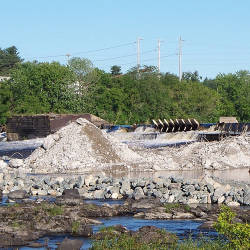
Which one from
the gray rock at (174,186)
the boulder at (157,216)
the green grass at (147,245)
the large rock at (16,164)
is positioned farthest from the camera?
the large rock at (16,164)

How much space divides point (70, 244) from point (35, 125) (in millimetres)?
42599

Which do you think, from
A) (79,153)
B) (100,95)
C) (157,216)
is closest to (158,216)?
(157,216)

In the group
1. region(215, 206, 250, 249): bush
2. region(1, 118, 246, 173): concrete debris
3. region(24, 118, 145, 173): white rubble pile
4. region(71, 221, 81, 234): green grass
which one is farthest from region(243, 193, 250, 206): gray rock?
region(24, 118, 145, 173): white rubble pile

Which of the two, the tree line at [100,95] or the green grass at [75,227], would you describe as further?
the tree line at [100,95]

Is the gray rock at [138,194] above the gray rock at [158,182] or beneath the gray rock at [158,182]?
beneath

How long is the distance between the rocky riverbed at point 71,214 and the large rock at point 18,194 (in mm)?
589

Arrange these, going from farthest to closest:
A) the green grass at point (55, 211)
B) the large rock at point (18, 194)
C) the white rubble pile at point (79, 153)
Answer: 1. the white rubble pile at point (79, 153)
2. the large rock at point (18, 194)
3. the green grass at point (55, 211)

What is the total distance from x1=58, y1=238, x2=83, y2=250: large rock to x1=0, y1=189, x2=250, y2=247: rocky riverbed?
3.48 feet

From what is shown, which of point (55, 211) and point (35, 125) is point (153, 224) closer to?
point (55, 211)

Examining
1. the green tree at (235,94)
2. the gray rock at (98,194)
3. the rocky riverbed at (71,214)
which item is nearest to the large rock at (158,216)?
the rocky riverbed at (71,214)

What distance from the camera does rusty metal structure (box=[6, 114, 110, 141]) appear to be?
54406mm

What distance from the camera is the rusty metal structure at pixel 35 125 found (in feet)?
178

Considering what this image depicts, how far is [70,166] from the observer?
3194 cm

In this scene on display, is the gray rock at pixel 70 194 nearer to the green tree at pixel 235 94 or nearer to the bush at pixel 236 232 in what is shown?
the bush at pixel 236 232
